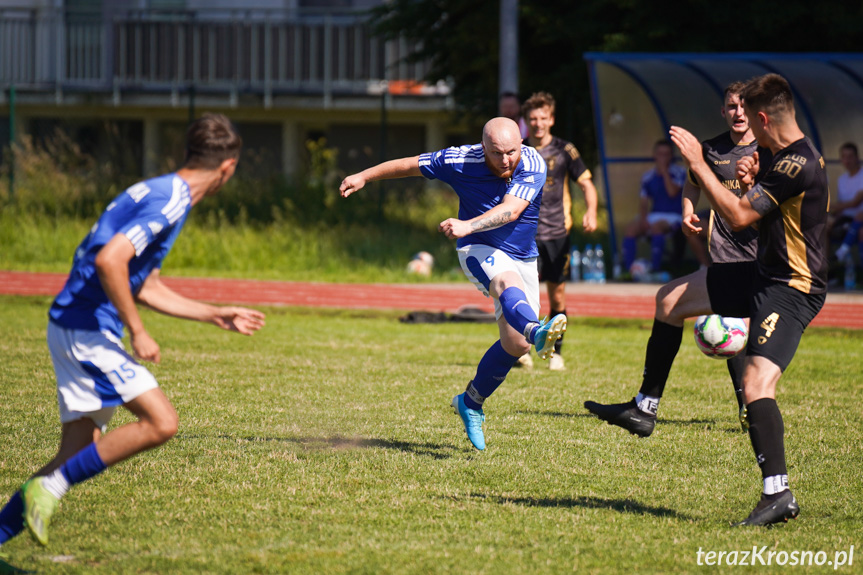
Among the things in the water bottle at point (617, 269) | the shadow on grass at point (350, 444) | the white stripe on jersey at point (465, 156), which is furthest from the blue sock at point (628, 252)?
the shadow on grass at point (350, 444)

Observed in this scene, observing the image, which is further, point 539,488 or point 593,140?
point 593,140

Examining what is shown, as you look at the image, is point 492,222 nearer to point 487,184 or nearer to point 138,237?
point 487,184

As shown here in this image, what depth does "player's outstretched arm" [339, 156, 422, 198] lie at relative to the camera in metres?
5.90

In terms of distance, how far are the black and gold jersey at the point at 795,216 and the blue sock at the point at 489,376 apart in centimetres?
179

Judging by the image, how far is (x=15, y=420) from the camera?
6.34 m

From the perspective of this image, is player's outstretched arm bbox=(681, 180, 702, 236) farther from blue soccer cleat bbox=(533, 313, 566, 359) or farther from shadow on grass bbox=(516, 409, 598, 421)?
shadow on grass bbox=(516, 409, 598, 421)

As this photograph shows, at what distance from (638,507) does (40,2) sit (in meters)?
26.1

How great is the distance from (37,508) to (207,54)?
2204cm

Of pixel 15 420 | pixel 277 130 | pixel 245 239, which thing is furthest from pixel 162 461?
pixel 277 130

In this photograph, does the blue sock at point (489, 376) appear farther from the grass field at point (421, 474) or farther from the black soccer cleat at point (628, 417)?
the black soccer cleat at point (628, 417)

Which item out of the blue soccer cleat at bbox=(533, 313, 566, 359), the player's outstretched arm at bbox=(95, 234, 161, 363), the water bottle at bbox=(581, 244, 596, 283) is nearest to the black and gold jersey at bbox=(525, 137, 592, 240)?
the blue soccer cleat at bbox=(533, 313, 566, 359)

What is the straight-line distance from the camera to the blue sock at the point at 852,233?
14695 mm

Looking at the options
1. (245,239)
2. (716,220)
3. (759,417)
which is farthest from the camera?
(245,239)

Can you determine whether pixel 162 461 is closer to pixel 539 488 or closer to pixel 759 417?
pixel 539 488
